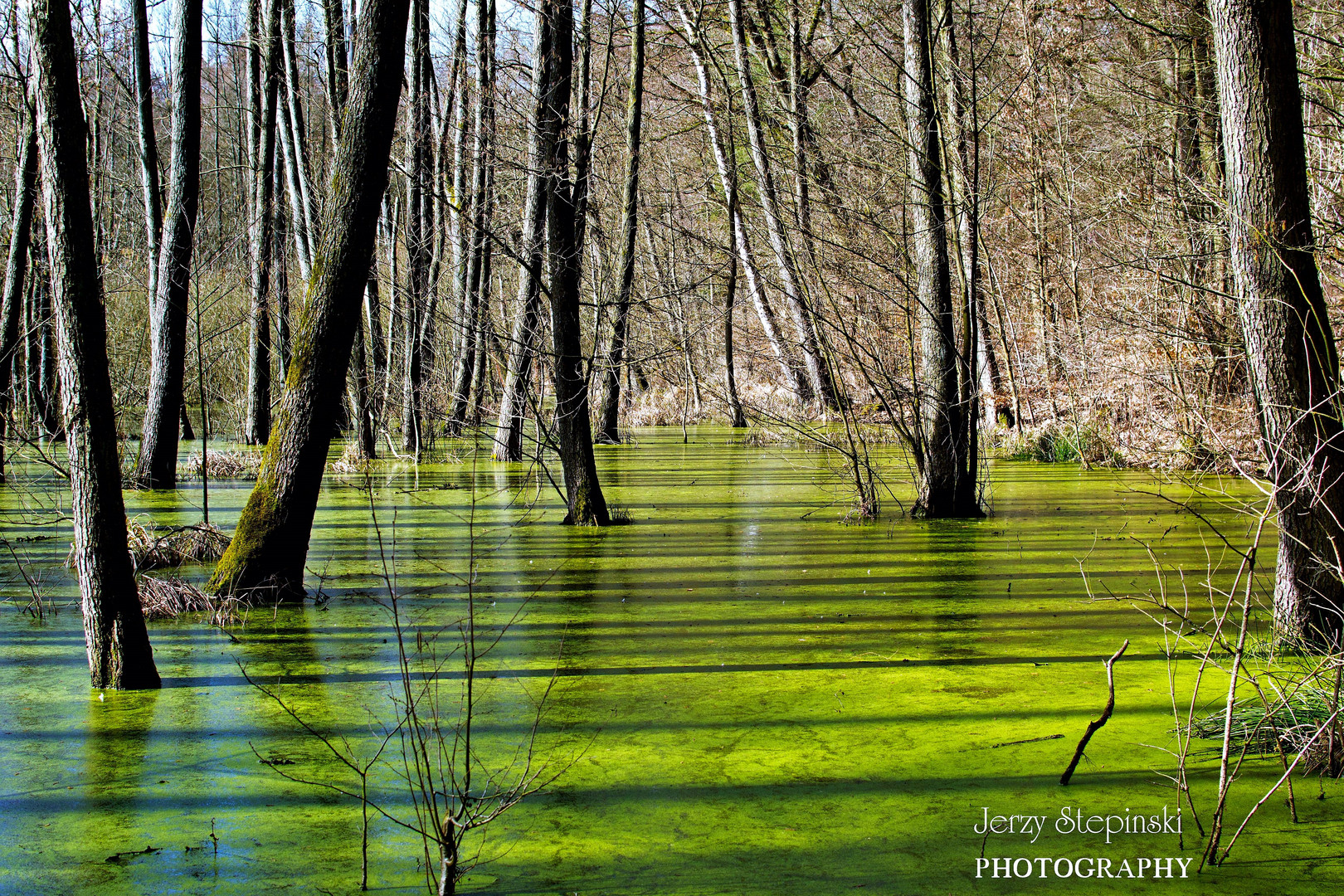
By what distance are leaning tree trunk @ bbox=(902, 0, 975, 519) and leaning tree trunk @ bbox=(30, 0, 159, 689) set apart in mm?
6088

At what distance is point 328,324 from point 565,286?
2.50 m

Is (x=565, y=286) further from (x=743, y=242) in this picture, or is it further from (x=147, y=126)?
(x=743, y=242)

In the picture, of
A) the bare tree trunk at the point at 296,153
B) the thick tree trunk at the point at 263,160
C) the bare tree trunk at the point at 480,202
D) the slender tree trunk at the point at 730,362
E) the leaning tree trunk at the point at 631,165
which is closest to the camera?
the leaning tree trunk at the point at 631,165

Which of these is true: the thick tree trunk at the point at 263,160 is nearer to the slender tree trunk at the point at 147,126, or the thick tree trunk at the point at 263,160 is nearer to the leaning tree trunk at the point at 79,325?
the slender tree trunk at the point at 147,126

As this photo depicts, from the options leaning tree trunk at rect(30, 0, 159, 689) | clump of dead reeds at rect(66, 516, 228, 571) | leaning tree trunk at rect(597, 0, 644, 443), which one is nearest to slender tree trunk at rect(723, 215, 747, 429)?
leaning tree trunk at rect(597, 0, 644, 443)

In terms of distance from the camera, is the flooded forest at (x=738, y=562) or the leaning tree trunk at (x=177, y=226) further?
the leaning tree trunk at (x=177, y=226)

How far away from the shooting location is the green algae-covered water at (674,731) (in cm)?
289

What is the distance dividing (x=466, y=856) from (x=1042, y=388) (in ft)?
45.6

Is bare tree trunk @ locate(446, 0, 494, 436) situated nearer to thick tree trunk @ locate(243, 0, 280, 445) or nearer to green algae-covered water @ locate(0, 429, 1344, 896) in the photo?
thick tree trunk @ locate(243, 0, 280, 445)

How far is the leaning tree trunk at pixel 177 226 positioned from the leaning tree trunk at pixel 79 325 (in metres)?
6.85

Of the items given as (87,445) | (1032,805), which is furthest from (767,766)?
(87,445)

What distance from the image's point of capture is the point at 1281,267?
4.19 m

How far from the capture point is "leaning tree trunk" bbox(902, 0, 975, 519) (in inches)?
336

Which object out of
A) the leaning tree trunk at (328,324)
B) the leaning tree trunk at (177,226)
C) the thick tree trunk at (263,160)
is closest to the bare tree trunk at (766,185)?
the leaning tree trunk at (328,324)
